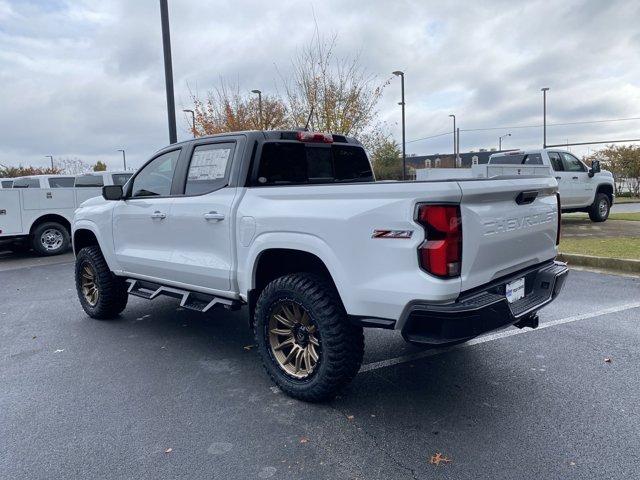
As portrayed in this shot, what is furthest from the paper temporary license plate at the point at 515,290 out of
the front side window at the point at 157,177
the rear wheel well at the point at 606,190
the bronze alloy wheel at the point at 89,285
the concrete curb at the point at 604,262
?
the rear wheel well at the point at 606,190

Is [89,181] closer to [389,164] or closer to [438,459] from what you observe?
[438,459]

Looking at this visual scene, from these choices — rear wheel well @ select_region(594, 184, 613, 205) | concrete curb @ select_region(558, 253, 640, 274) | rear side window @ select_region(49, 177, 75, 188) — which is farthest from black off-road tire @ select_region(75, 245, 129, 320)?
rear wheel well @ select_region(594, 184, 613, 205)

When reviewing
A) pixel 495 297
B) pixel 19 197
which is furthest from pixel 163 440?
pixel 19 197

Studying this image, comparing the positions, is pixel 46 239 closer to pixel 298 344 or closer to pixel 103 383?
pixel 103 383

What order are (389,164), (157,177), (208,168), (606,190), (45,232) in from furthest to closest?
(389,164), (606,190), (45,232), (157,177), (208,168)

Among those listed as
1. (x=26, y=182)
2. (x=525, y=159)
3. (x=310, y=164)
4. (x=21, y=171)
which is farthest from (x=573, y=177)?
(x=21, y=171)

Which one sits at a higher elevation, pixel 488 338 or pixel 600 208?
pixel 600 208

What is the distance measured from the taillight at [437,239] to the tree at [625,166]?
114 ft

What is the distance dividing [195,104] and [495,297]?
16.7m

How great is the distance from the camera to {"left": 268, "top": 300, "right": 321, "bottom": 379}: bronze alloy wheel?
343cm

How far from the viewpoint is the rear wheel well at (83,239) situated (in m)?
5.86

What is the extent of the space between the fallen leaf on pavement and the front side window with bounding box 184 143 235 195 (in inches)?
98.9

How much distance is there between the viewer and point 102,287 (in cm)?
550

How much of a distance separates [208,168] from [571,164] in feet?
37.6
